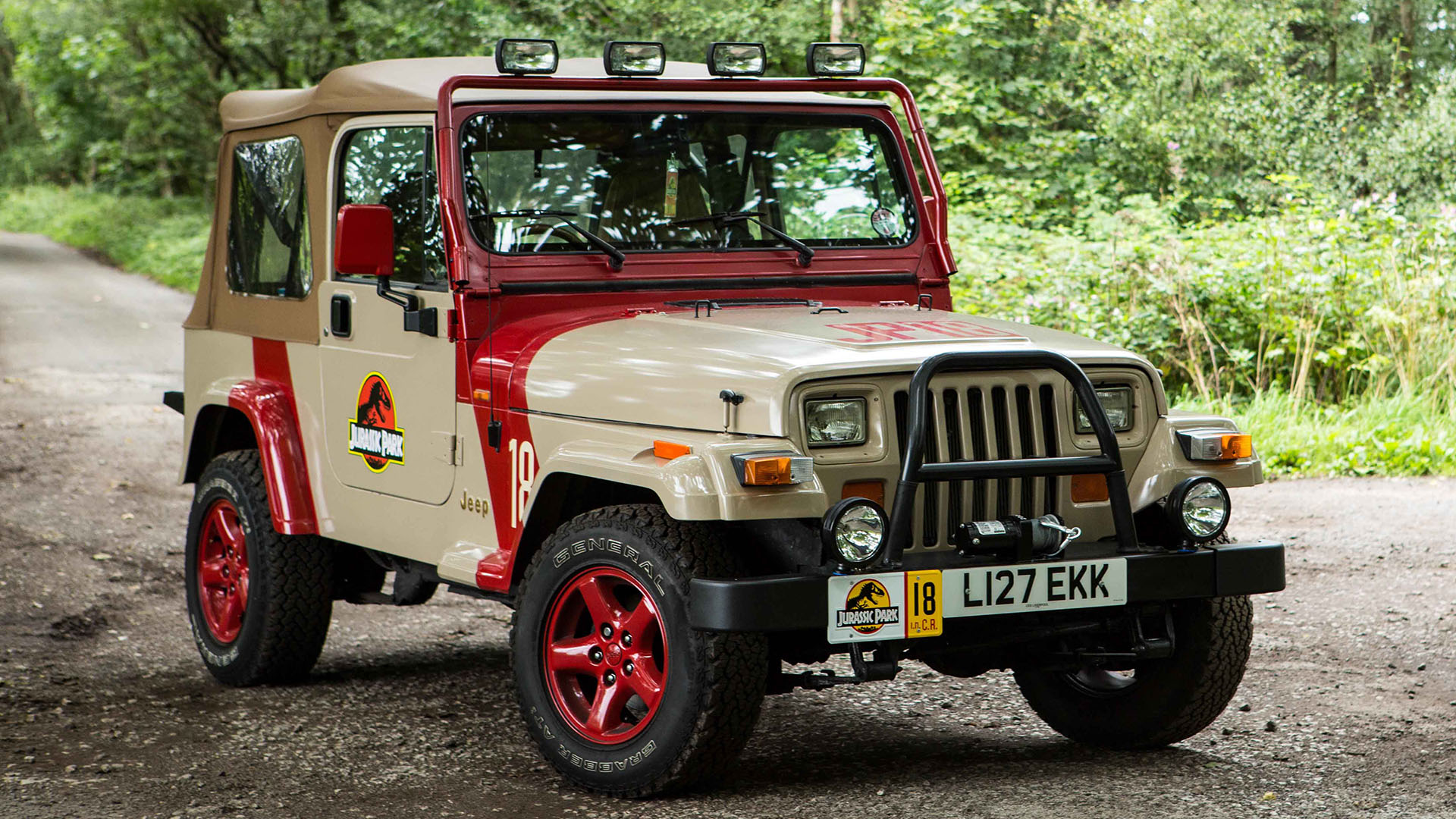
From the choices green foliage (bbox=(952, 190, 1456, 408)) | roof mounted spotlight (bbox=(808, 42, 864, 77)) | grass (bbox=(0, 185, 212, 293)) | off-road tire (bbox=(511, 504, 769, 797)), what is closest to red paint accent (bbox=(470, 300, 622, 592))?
off-road tire (bbox=(511, 504, 769, 797))

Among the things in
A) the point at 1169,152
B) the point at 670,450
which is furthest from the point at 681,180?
the point at 1169,152

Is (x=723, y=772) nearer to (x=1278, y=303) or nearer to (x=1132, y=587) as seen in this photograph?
(x=1132, y=587)

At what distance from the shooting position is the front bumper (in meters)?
3.99

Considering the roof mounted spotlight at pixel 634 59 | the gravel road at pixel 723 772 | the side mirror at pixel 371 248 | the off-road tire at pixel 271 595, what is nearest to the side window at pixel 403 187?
the side mirror at pixel 371 248

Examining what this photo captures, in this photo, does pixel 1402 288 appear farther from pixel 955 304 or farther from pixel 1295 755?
pixel 1295 755

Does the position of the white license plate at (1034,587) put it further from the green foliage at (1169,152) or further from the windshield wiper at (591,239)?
the green foliage at (1169,152)

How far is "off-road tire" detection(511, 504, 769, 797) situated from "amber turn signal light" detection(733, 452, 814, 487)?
30cm

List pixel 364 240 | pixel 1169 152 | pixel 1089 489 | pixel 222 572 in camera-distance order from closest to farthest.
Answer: pixel 1089 489, pixel 364 240, pixel 222 572, pixel 1169 152

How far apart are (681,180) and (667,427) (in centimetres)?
139

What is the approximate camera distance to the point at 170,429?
13.0 metres

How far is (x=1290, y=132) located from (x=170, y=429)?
1158 centimetres

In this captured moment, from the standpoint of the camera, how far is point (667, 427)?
435cm

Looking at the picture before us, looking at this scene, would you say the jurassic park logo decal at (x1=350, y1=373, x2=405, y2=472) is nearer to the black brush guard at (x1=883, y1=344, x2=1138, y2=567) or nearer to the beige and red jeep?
the beige and red jeep

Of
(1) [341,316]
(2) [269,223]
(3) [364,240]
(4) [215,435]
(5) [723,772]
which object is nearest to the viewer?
(5) [723,772]
